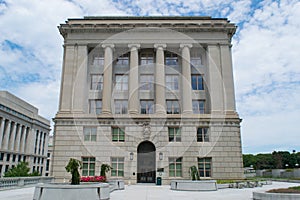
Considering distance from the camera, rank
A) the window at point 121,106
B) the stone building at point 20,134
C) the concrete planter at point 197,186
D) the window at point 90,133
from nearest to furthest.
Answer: the concrete planter at point 197,186, the window at point 90,133, the window at point 121,106, the stone building at point 20,134

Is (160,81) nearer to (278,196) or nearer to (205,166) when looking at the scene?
(205,166)

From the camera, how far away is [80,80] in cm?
3566

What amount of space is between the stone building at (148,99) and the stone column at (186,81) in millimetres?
128

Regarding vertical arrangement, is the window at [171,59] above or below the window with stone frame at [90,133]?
above

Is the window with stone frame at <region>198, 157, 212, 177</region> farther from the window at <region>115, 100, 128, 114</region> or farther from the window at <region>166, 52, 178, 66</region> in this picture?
the window at <region>166, 52, 178, 66</region>

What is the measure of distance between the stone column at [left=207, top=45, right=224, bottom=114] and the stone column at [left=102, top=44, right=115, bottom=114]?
13116 mm

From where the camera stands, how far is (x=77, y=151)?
1287 inches

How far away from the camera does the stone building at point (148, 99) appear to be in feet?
107

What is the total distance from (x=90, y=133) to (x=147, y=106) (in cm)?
823

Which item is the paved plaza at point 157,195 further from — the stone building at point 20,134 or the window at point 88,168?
the stone building at point 20,134

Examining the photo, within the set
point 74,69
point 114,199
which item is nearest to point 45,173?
point 74,69

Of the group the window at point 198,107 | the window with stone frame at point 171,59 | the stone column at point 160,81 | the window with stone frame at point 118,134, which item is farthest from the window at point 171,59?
the window with stone frame at point 118,134

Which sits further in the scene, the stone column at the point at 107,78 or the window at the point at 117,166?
the stone column at the point at 107,78

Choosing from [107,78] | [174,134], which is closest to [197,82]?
[174,134]
